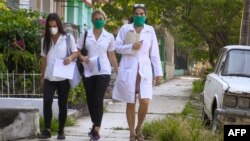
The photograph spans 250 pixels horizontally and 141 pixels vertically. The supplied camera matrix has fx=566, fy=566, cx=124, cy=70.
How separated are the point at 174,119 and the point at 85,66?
160 centimetres

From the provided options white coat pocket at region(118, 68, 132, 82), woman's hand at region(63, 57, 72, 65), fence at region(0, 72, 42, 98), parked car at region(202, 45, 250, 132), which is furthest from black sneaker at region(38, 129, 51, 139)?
fence at region(0, 72, 42, 98)

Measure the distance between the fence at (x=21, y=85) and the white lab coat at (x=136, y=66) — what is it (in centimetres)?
319

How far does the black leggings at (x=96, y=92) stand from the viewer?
8398mm

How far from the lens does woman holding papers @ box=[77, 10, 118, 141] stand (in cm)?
838

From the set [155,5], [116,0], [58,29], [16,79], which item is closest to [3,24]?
[16,79]

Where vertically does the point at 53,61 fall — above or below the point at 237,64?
above

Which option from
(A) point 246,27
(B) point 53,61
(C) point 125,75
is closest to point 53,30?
(B) point 53,61

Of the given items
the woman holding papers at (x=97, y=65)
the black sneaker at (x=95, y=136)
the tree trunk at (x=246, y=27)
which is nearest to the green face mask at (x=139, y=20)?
the woman holding papers at (x=97, y=65)

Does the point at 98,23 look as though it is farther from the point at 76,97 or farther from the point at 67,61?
the point at 76,97

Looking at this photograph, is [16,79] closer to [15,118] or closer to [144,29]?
[15,118]

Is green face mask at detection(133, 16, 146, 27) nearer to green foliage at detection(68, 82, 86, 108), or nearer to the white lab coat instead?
the white lab coat

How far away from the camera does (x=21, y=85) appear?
11.0m

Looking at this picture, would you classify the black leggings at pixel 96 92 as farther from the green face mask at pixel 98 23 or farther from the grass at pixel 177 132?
the grass at pixel 177 132

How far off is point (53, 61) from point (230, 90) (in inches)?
111
